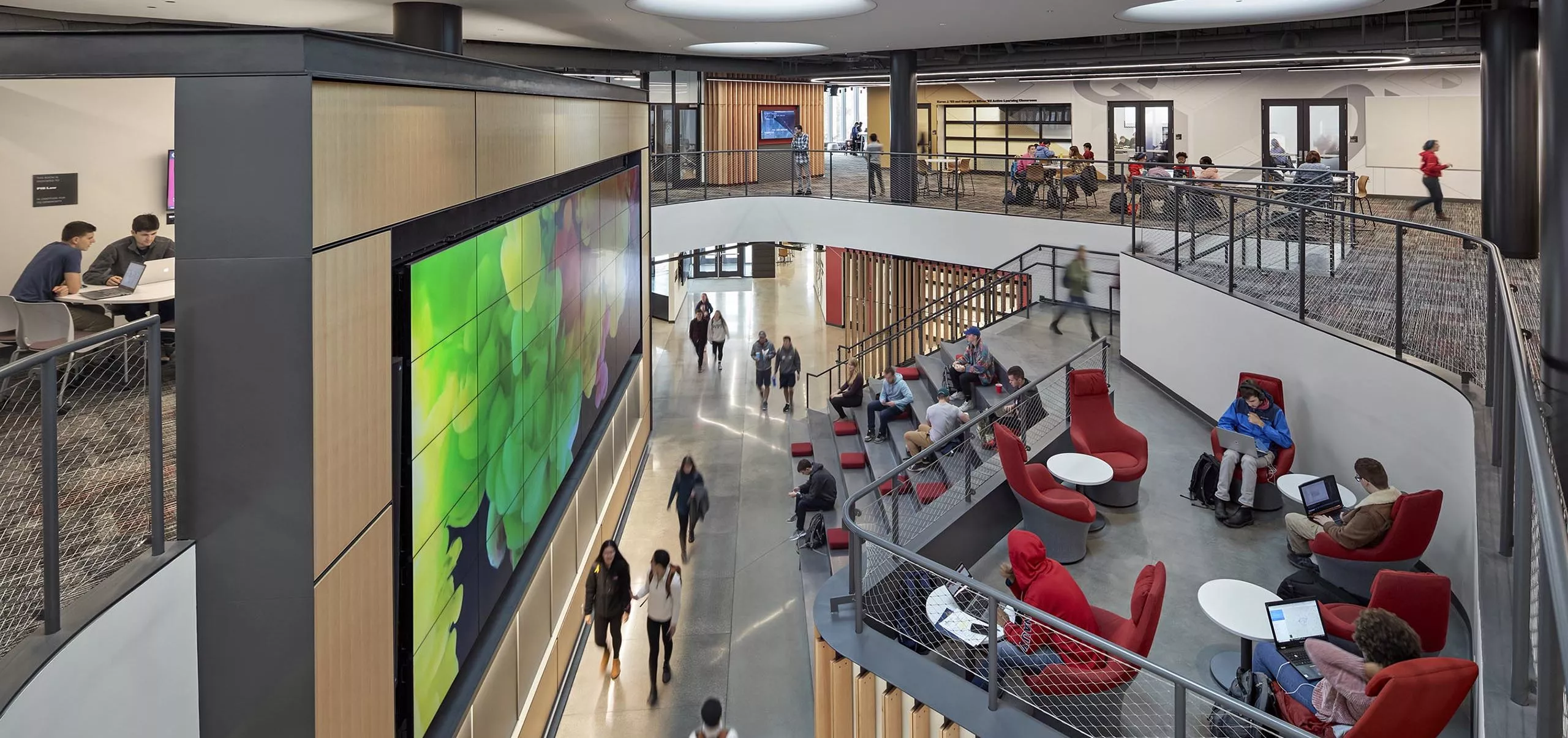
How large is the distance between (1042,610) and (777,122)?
22.8 metres

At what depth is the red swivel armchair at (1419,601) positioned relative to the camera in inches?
198

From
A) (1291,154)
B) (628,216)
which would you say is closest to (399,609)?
(628,216)

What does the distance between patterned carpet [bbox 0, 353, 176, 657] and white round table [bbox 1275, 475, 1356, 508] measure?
677 cm

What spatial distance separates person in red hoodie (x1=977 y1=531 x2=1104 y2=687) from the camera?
5.20 m

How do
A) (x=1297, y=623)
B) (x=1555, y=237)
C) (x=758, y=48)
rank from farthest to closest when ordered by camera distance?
(x=758, y=48) → (x=1297, y=623) → (x=1555, y=237)

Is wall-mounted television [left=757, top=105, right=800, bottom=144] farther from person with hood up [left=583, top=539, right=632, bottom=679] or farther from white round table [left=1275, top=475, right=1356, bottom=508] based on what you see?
white round table [left=1275, top=475, right=1356, bottom=508]

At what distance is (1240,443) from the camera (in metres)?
7.99

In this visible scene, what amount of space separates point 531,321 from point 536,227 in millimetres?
772

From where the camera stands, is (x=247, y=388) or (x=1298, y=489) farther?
(x=1298, y=489)

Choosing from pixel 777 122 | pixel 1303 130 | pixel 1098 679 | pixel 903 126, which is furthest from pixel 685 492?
pixel 1303 130

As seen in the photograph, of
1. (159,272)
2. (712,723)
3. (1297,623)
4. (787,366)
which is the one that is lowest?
(712,723)

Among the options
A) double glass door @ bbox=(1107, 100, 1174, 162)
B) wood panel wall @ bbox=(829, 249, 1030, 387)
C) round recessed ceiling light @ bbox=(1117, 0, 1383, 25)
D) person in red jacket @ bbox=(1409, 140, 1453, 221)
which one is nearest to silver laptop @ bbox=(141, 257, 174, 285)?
round recessed ceiling light @ bbox=(1117, 0, 1383, 25)

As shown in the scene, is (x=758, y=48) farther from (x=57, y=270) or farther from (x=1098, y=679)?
(x=1098, y=679)

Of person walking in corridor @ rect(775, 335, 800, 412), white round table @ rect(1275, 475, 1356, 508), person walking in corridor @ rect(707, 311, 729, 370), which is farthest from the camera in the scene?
person walking in corridor @ rect(707, 311, 729, 370)
